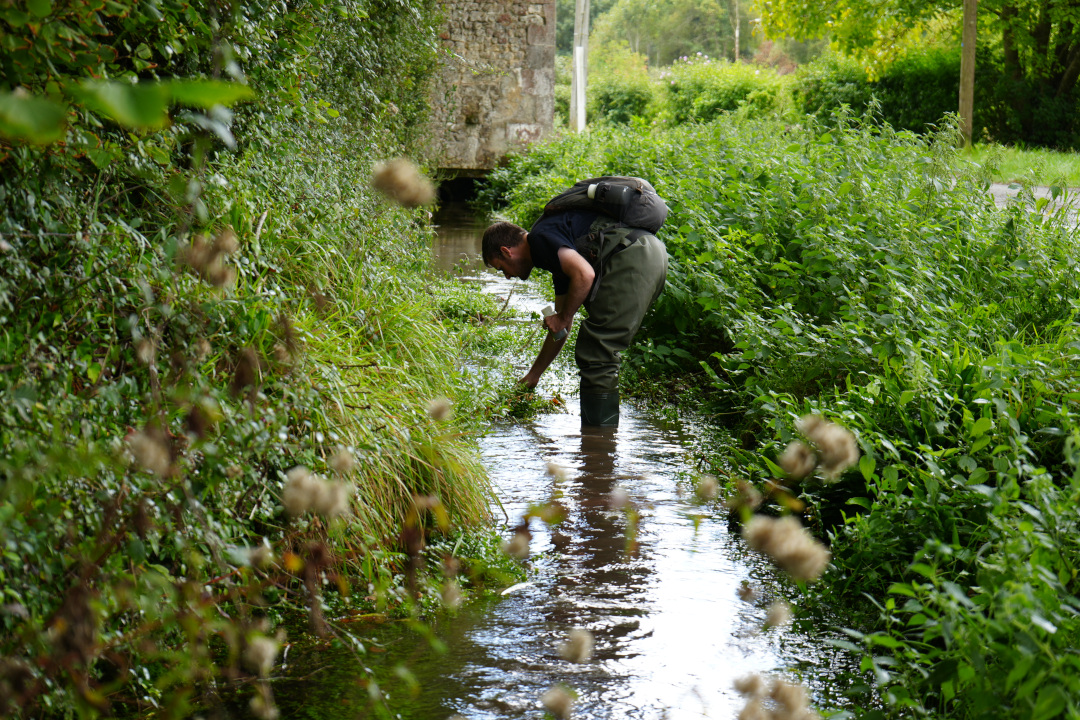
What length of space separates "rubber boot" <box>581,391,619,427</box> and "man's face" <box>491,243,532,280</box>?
86 centimetres

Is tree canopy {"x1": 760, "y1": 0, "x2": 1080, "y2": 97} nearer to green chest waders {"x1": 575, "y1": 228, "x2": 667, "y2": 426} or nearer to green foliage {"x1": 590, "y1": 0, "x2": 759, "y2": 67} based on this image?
green chest waders {"x1": 575, "y1": 228, "x2": 667, "y2": 426}

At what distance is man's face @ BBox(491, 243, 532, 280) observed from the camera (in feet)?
18.3

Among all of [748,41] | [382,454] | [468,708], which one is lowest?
[468,708]

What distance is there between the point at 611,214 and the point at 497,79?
1393 cm

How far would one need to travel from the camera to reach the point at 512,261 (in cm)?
562

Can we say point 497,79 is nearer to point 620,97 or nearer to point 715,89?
point 715,89

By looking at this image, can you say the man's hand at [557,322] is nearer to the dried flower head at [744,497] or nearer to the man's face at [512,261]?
the man's face at [512,261]

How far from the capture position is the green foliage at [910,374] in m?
2.44

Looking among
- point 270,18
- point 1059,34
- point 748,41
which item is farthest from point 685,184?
point 748,41

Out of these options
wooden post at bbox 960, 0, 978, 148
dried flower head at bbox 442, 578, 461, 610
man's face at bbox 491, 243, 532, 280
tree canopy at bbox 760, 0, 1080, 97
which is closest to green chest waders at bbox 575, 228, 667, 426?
man's face at bbox 491, 243, 532, 280

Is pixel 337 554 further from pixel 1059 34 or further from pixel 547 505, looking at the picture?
pixel 1059 34

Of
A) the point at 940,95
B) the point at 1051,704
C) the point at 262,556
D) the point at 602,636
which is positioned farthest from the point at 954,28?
the point at 262,556

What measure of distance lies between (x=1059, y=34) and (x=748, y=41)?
187ft

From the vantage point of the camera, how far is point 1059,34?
24047 millimetres
